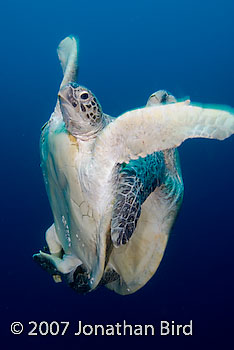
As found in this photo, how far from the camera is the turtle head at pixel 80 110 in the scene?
1.63 metres

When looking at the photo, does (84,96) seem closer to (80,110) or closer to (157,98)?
(80,110)

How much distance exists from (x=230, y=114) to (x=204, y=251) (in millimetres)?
14108

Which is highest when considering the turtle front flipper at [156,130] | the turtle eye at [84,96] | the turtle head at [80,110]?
the turtle eye at [84,96]

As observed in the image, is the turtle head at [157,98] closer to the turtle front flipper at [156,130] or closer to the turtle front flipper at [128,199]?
the turtle front flipper at [128,199]

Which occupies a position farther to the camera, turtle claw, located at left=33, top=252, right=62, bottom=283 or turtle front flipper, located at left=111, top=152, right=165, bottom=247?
turtle claw, located at left=33, top=252, right=62, bottom=283

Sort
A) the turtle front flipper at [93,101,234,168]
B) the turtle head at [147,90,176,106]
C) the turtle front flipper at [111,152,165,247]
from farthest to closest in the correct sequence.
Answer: the turtle head at [147,90,176,106]
the turtle front flipper at [111,152,165,247]
the turtle front flipper at [93,101,234,168]

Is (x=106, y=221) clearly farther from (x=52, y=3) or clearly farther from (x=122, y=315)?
(x=52, y=3)

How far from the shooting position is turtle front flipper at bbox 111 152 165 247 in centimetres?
152

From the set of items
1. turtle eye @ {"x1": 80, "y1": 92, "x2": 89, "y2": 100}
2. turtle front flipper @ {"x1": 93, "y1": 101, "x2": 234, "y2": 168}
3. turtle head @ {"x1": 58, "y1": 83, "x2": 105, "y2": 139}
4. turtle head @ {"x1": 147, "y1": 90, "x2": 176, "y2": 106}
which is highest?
turtle head @ {"x1": 147, "y1": 90, "x2": 176, "y2": 106}

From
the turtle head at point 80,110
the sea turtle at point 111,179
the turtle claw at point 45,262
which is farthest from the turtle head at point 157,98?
the turtle claw at point 45,262

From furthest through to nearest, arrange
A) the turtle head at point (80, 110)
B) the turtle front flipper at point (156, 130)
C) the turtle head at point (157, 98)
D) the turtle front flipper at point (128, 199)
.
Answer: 1. the turtle head at point (157, 98)
2. the turtle head at point (80, 110)
3. the turtle front flipper at point (128, 199)
4. the turtle front flipper at point (156, 130)

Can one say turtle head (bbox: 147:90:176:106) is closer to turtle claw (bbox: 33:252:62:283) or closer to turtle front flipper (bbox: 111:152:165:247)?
turtle front flipper (bbox: 111:152:165:247)

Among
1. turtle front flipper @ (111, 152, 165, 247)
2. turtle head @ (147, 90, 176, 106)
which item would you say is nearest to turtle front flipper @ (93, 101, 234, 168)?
turtle front flipper @ (111, 152, 165, 247)

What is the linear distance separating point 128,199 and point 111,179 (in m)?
0.17
